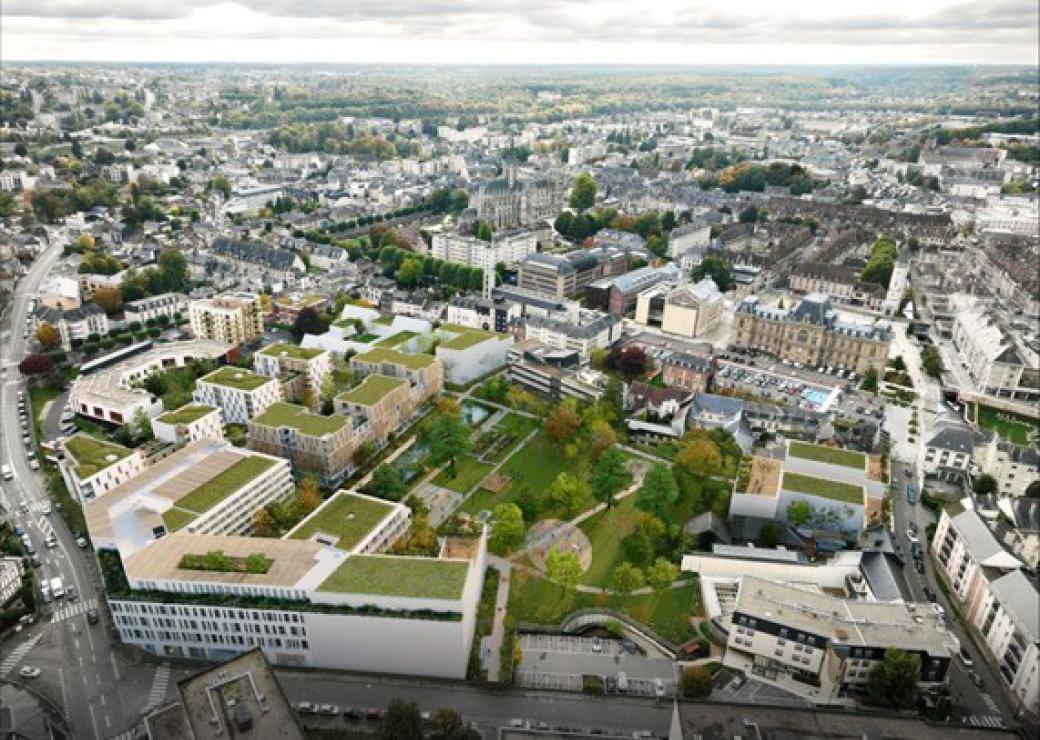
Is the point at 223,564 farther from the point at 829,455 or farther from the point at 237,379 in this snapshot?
the point at 829,455

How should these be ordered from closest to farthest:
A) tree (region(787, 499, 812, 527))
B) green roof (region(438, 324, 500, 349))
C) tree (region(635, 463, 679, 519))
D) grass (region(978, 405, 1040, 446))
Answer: tree (region(787, 499, 812, 527)) < tree (region(635, 463, 679, 519)) < grass (region(978, 405, 1040, 446)) < green roof (region(438, 324, 500, 349))

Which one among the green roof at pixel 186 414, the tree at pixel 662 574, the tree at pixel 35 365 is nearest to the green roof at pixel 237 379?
the green roof at pixel 186 414

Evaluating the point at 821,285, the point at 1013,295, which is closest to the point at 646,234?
the point at 821,285

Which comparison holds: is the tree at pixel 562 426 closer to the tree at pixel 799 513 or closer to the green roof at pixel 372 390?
the green roof at pixel 372 390

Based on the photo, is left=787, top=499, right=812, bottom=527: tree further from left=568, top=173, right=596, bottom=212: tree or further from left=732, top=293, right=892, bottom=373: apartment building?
left=568, top=173, right=596, bottom=212: tree

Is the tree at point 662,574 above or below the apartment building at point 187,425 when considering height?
below

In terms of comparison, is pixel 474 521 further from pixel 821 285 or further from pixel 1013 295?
pixel 1013 295

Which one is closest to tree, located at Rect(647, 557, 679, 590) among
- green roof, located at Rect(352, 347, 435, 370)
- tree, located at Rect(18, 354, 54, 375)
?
green roof, located at Rect(352, 347, 435, 370)
